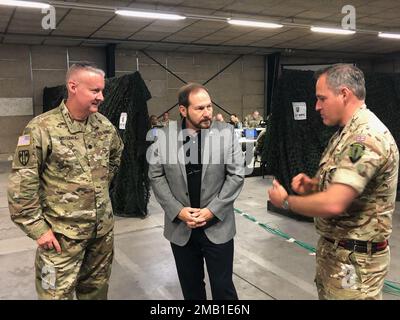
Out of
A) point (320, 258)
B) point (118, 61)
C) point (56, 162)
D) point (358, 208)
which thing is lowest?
point (320, 258)

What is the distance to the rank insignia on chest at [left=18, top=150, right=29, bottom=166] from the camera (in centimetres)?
171

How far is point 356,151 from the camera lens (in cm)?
136

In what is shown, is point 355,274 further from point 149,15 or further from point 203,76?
point 203,76

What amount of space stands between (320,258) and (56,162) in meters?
1.37

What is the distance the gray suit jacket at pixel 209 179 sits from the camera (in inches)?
74.4

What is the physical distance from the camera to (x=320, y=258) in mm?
1606

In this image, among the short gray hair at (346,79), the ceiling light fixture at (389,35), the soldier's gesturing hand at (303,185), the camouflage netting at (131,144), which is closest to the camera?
the short gray hair at (346,79)

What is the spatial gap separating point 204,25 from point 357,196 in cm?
813

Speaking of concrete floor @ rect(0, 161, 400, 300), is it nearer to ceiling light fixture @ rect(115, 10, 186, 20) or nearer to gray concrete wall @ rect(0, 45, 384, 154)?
ceiling light fixture @ rect(115, 10, 186, 20)

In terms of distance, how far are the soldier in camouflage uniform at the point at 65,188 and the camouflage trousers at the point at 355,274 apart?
1.20 m

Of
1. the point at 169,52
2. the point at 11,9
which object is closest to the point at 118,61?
the point at 169,52

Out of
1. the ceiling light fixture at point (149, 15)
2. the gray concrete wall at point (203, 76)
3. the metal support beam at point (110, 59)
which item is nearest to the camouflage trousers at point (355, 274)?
the ceiling light fixture at point (149, 15)

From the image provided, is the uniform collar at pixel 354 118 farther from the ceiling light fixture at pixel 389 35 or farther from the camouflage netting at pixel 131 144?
the ceiling light fixture at pixel 389 35

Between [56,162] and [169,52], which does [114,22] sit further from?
[56,162]
